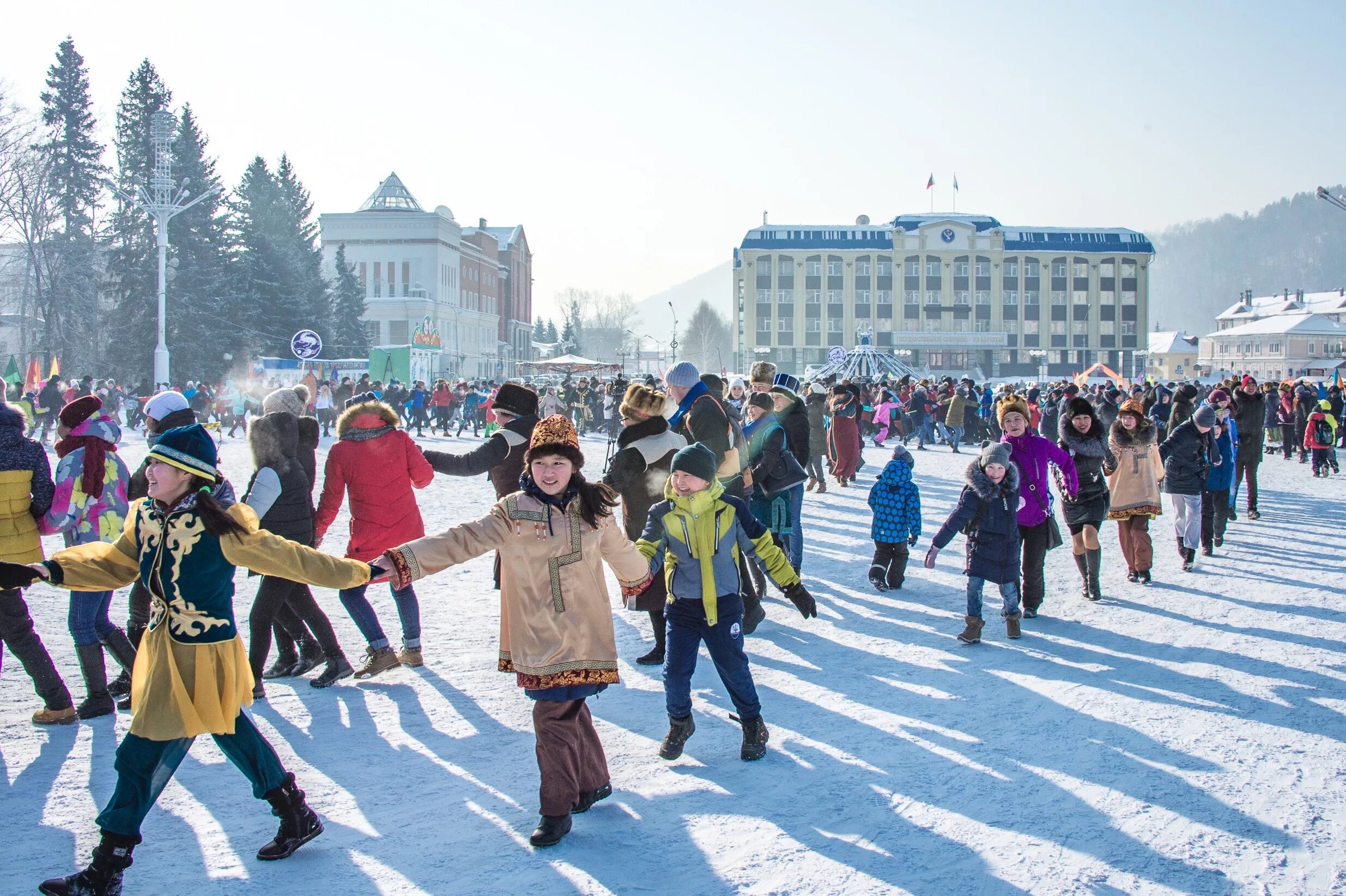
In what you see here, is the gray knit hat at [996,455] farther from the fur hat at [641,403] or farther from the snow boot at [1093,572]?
the fur hat at [641,403]

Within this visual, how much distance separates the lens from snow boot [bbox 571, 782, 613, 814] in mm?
3926

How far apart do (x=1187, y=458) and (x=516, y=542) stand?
7104mm

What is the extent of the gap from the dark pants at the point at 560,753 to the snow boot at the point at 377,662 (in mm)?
2214

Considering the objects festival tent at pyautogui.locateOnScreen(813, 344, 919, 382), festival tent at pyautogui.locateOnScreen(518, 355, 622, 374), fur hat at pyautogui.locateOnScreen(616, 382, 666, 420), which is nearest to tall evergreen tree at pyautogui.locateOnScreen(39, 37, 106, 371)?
festival tent at pyautogui.locateOnScreen(518, 355, 622, 374)

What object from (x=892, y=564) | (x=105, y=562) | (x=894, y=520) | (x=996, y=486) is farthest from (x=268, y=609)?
(x=892, y=564)

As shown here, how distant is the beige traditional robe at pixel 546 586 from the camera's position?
12.1 ft

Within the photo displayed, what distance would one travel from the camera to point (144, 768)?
328 cm

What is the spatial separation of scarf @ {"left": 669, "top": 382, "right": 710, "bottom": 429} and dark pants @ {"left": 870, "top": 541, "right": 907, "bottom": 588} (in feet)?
8.53

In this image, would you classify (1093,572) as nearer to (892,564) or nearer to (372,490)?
(892,564)

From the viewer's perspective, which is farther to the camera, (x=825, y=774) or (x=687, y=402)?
(x=687, y=402)

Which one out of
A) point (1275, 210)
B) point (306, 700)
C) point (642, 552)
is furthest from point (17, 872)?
point (1275, 210)

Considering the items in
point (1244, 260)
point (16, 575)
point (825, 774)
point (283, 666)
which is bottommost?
point (825, 774)

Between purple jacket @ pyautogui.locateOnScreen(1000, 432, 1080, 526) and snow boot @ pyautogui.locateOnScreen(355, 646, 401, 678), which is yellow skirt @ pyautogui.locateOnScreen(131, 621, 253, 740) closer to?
snow boot @ pyautogui.locateOnScreen(355, 646, 401, 678)

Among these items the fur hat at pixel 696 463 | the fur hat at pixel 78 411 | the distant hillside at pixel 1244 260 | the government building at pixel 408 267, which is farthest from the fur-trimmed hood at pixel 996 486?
the distant hillside at pixel 1244 260
